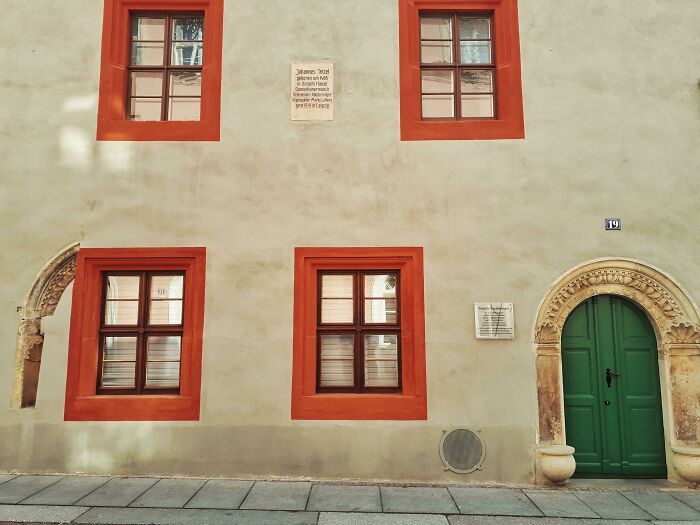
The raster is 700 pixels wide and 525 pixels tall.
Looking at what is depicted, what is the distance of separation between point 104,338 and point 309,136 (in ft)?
11.0

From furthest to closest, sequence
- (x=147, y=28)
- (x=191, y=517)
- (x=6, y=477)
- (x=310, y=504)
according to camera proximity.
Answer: (x=147, y=28) → (x=6, y=477) → (x=310, y=504) → (x=191, y=517)

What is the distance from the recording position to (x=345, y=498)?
199 inches

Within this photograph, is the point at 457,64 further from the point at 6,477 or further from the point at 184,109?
the point at 6,477

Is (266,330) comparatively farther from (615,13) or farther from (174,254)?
(615,13)

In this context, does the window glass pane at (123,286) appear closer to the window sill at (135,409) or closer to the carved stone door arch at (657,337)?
the window sill at (135,409)

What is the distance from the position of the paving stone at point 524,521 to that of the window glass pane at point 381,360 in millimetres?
1673

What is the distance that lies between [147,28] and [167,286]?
3272 mm

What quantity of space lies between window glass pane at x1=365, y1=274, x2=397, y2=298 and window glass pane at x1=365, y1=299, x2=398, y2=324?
70 millimetres

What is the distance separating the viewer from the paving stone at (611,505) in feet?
15.5

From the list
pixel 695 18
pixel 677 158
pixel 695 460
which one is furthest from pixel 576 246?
pixel 695 18

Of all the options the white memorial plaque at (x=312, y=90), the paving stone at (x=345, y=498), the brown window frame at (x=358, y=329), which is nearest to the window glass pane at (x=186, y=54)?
the white memorial plaque at (x=312, y=90)

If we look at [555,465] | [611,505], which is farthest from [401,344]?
[611,505]

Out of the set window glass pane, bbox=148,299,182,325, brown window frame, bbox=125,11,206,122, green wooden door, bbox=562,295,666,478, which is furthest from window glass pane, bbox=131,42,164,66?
green wooden door, bbox=562,295,666,478

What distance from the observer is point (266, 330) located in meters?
5.82
